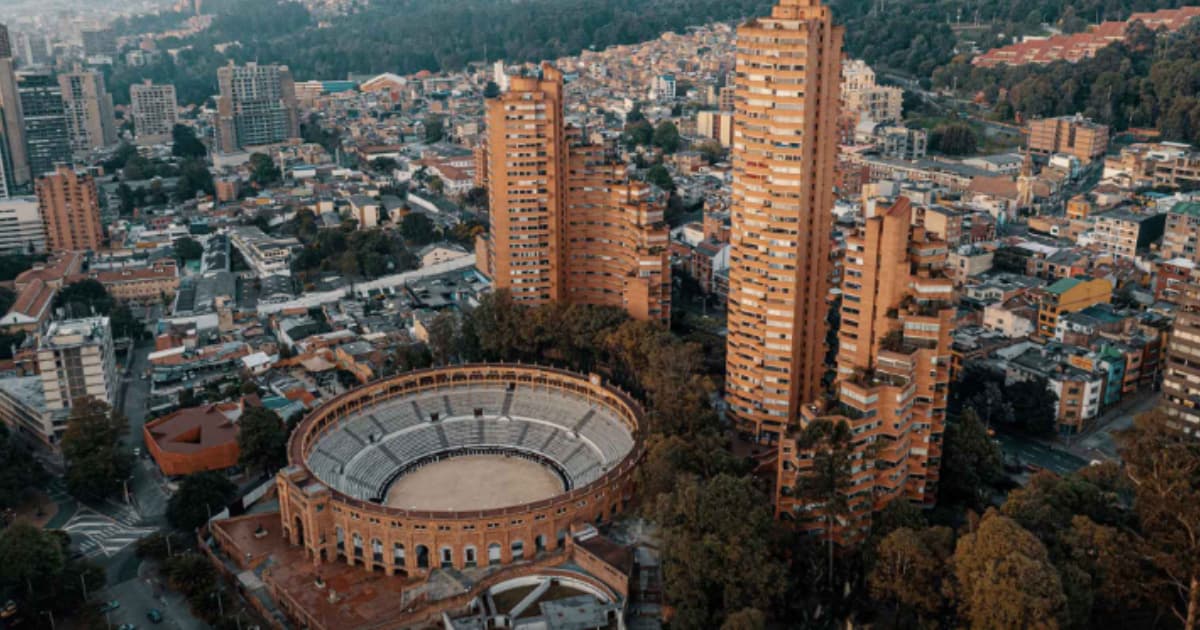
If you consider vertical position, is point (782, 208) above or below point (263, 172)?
above

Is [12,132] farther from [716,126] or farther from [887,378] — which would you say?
[887,378]

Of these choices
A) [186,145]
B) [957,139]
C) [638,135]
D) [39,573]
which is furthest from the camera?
[186,145]

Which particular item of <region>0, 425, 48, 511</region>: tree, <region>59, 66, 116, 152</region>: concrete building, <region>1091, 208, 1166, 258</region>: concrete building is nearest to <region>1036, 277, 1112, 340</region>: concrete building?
<region>1091, 208, 1166, 258</region>: concrete building

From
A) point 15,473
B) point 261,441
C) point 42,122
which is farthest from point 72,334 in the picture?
point 42,122

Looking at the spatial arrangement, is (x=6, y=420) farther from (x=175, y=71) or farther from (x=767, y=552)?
(x=175, y=71)

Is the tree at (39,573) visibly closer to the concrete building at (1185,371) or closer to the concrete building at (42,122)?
the concrete building at (1185,371)

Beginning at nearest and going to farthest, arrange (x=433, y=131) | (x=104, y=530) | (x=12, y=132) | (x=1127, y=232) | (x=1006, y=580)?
1. (x=1006, y=580)
2. (x=104, y=530)
3. (x=1127, y=232)
4. (x=12, y=132)
5. (x=433, y=131)

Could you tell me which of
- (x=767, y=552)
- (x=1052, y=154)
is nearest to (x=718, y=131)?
(x=1052, y=154)
